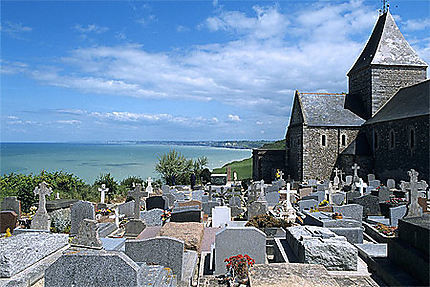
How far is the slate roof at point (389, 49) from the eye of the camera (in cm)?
2569

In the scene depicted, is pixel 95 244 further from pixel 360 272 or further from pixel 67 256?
pixel 360 272

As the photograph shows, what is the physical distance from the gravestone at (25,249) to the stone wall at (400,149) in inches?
742

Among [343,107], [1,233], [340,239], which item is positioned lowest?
[1,233]

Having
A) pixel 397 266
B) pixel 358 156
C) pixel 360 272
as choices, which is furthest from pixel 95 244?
pixel 358 156

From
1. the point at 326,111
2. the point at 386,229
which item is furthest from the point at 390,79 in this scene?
the point at 386,229

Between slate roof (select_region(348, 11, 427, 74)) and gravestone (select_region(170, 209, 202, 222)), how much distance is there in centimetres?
2183

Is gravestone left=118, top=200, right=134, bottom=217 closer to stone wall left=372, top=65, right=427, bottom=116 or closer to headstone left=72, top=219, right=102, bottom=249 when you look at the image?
headstone left=72, top=219, right=102, bottom=249

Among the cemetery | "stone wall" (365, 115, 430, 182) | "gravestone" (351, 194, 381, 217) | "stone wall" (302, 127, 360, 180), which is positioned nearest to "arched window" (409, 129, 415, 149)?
"stone wall" (365, 115, 430, 182)

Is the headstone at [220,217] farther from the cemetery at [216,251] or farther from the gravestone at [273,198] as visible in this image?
the gravestone at [273,198]

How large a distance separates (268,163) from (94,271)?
80.2ft

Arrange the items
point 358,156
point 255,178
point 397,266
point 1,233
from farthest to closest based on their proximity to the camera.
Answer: point 255,178
point 358,156
point 1,233
point 397,266

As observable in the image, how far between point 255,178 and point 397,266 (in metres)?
24.8

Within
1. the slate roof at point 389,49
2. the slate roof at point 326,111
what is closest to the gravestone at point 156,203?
the slate roof at point 326,111

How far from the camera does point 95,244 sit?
4945 millimetres
